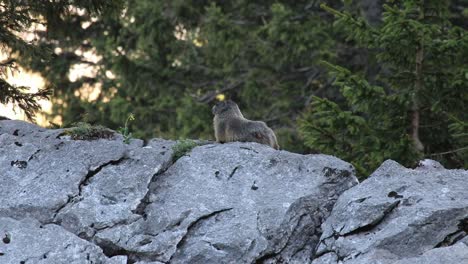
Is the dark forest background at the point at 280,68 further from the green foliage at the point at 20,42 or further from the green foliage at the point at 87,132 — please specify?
the green foliage at the point at 87,132

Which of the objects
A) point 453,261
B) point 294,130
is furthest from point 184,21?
point 453,261

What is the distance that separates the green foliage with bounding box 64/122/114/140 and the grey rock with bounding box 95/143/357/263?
110 cm

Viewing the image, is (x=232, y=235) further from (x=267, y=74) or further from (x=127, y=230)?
(x=267, y=74)

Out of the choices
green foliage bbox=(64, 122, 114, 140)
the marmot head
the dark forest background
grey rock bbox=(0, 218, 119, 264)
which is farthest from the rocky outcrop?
the marmot head

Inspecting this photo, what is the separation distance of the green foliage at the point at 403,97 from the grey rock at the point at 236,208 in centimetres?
422

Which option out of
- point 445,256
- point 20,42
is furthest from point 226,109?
point 445,256

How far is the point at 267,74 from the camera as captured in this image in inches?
1008

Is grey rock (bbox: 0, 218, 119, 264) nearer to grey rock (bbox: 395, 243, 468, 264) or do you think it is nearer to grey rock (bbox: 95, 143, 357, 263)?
grey rock (bbox: 95, 143, 357, 263)

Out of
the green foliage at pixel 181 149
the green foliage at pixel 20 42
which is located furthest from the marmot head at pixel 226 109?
the green foliage at pixel 181 149

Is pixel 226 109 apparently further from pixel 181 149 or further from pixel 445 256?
pixel 445 256

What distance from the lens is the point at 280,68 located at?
83.3 feet

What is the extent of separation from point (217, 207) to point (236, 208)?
0.67 ft

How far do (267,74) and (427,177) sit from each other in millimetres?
16466

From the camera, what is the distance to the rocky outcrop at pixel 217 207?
8.72 m
